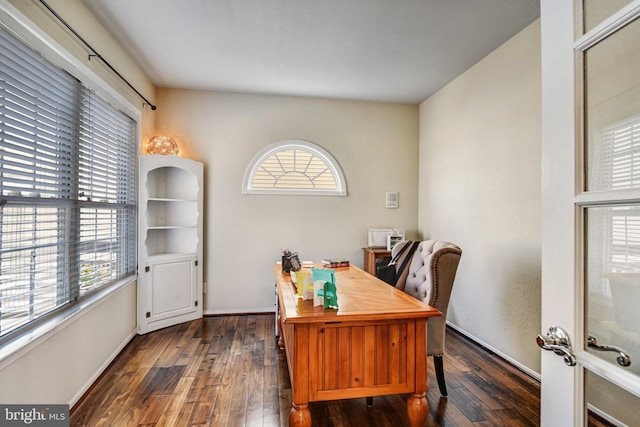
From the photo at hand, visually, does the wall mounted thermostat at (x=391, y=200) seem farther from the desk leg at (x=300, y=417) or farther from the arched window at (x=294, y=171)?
the desk leg at (x=300, y=417)

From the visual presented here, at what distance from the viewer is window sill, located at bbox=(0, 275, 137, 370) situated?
1.44 meters

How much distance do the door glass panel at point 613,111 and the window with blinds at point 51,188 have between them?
89.1 inches

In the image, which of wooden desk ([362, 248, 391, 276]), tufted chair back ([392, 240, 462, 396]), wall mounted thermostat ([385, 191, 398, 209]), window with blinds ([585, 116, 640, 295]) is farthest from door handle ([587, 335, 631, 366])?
wall mounted thermostat ([385, 191, 398, 209])

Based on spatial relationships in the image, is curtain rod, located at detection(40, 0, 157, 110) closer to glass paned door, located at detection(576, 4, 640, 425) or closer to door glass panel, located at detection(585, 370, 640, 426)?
glass paned door, located at detection(576, 4, 640, 425)

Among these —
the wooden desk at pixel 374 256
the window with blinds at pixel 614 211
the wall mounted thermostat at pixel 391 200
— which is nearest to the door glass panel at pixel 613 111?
the window with blinds at pixel 614 211

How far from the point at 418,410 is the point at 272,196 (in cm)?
282

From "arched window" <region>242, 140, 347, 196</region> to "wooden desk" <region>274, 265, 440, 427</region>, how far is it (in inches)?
96.2

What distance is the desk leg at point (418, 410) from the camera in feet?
5.07

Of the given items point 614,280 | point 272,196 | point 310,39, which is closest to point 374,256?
point 272,196

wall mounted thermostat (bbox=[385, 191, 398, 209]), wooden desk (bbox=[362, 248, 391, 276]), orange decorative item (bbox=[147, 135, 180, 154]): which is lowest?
wooden desk (bbox=[362, 248, 391, 276])

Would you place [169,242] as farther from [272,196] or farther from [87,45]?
[87,45]

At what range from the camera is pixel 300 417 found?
4.67 ft

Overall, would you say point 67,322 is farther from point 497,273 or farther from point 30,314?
point 497,273

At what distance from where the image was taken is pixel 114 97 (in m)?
2.59
